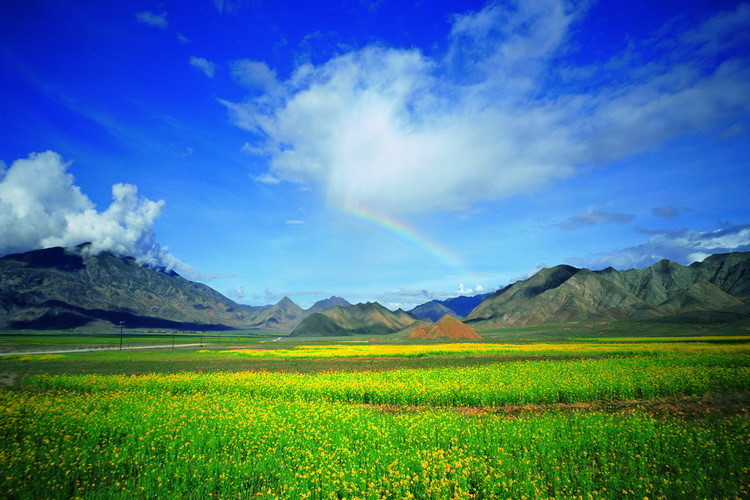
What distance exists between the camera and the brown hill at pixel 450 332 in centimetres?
11375

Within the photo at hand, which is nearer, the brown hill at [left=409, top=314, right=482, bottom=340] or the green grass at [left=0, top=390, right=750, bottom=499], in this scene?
the green grass at [left=0, top=390, right=750, bottom=499]

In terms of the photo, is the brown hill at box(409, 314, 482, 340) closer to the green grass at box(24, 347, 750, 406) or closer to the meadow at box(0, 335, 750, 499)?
the green grass at box(24, 347, 750, 406)

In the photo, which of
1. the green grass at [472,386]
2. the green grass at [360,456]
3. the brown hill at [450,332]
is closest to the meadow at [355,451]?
the green grass at [360,456]

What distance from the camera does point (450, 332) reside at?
116 meters

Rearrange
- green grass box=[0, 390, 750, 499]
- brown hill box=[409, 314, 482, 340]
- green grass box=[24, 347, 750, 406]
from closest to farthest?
green grass box=[0, 390, 750, 499], green grass box=[24, 347, 750, 406], brown hill box=[409, 314, 482, 340]

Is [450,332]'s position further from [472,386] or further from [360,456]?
[360,456]

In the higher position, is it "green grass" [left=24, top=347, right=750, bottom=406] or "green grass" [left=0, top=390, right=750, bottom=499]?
"green grass" [left=0, top=390, right=750, bottom=499]

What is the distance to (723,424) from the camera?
44.4 ft

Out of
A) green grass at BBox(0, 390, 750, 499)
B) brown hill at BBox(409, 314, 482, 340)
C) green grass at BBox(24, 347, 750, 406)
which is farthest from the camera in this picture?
brown hill at BBox(409, 314, 482, 340)

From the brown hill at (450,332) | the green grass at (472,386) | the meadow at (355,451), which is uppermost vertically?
the meadow at (355,451)

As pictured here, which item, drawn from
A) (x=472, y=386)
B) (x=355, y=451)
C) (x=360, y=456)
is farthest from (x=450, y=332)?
(x=360, y=456)

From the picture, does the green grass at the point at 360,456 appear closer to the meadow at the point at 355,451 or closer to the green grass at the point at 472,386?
the meadow at the point at 355,451

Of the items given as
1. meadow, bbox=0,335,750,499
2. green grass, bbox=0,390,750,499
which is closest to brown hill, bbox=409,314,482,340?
meadow, bbox=0,335,750,499

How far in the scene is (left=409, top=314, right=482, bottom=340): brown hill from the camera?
373ft
